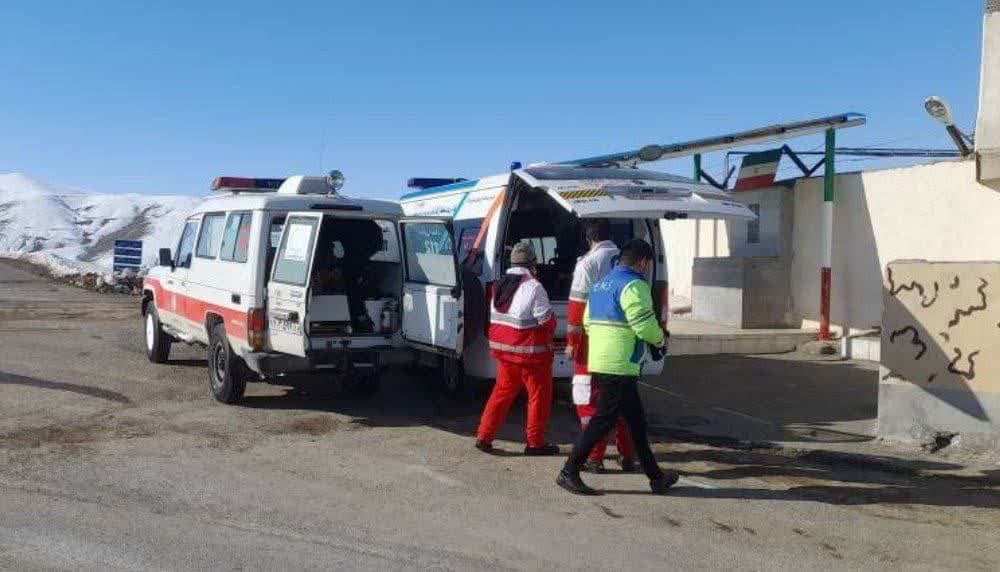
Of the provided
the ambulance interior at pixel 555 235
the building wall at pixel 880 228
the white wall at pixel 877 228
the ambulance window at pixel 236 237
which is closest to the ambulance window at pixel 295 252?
the ambulance window at pixel 236 237

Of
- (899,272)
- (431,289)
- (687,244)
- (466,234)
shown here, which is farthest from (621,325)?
(687,244)

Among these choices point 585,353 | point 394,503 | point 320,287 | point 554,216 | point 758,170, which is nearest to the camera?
point 394,503

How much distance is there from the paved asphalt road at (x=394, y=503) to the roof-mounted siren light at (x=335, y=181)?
2.24 metres

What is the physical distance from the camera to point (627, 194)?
7.97 m

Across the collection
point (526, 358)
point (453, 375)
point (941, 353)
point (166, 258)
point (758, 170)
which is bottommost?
point (453, 375)

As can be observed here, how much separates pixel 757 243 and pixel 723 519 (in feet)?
34.0

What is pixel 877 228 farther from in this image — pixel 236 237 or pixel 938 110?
pixel 236 237

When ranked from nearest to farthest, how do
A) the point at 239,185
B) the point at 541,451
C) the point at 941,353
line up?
1. the point at 541,451
2. the point at 941,353
3. the point at 239,185

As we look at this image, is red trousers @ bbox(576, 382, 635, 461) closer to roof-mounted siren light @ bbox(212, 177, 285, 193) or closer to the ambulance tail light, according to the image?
the ambulance tail light

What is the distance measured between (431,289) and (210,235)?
3138mm

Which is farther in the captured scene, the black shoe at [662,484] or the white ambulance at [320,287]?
the white ambulance at [320,287]

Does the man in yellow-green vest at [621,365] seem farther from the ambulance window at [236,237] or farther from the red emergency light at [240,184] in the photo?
the red emergency light at [240,184]

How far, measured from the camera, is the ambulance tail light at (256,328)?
8.68m

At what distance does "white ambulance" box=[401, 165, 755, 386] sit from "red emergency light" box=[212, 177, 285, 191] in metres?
2.09
